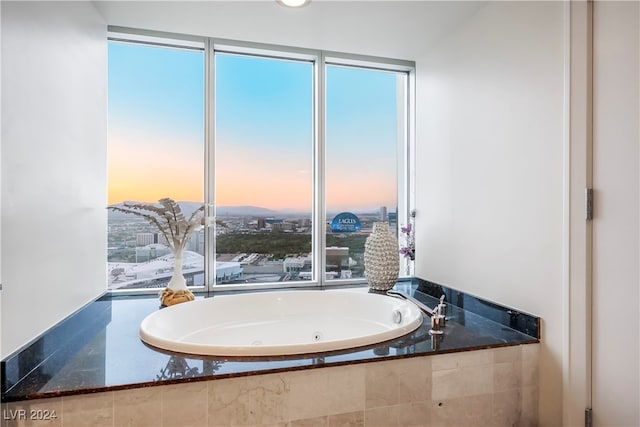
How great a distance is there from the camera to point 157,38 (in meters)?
2.38

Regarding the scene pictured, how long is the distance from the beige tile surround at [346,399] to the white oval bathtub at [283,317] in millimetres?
397

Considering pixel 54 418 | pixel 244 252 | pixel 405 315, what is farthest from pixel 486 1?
pixel 54 418

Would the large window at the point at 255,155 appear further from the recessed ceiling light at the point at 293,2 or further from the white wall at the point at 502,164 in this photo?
the recessed ceiling light at the point at 293,2

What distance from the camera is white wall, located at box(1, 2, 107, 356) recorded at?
1306 millimetres

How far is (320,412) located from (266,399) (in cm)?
21

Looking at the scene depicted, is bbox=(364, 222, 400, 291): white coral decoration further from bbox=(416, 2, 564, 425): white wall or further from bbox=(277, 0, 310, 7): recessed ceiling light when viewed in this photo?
bbox=(277, 0, 310, 7): recessed ceiling light

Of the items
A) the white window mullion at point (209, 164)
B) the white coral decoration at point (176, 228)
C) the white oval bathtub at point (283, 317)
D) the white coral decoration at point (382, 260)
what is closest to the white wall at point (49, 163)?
the white coral decoration at point (176, 228)

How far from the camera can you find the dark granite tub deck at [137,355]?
124 cm

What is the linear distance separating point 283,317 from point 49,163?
4.79ft

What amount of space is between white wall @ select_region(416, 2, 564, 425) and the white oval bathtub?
514mm

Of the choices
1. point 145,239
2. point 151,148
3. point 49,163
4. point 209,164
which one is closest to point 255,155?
point 209,164

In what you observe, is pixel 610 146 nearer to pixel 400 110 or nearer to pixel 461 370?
pixel 461 370

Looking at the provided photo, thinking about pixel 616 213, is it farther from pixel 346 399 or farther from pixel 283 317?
pixel 283 317

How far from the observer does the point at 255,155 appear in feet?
8.69
